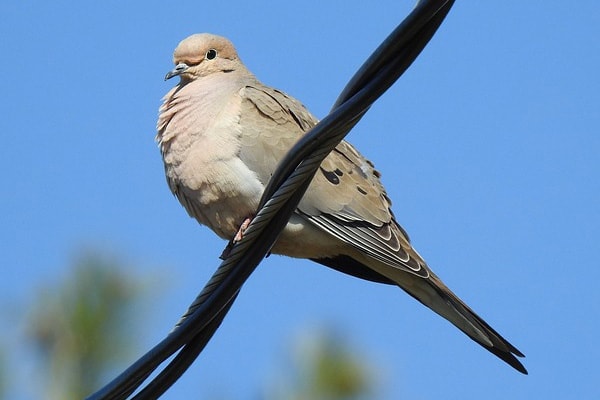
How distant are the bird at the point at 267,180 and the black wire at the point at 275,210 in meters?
1.64

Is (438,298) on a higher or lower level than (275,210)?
higher

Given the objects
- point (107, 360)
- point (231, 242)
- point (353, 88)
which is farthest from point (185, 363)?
point (107, 360)

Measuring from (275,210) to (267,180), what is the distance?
5.80 feet

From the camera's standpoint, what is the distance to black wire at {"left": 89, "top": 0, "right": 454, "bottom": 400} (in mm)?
2408

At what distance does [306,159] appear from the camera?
2.61 metres

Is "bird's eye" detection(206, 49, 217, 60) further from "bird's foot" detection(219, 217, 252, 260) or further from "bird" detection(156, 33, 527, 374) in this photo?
"bird's foot" detection(219, 217, 252, 260)

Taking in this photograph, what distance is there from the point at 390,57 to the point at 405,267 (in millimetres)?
2052

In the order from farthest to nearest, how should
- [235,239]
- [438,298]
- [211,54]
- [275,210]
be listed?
[211,54] → [438,298] → [235,239] → [275,210]

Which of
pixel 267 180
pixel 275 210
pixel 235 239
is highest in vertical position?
pixel 267 180

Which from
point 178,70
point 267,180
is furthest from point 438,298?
point 178,70

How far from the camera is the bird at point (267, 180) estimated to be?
14.4 ft

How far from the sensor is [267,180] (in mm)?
4441

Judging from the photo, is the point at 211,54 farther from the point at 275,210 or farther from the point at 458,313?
the point at 275,210

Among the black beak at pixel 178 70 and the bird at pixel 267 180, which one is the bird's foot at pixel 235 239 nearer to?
the bird at pixel 267 180
